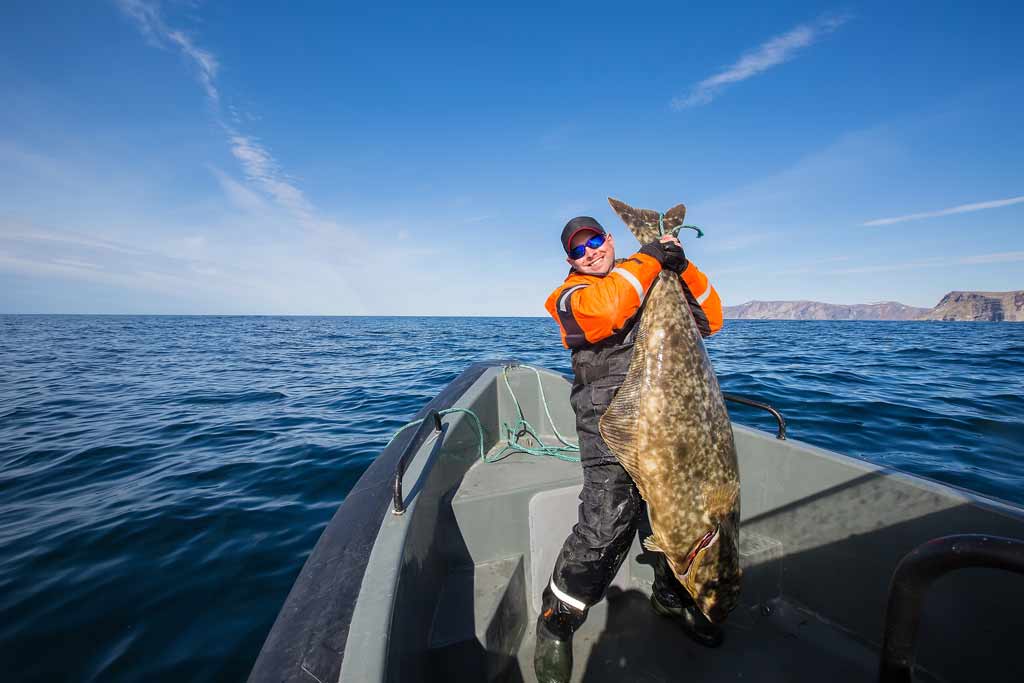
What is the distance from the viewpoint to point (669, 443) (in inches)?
87.3

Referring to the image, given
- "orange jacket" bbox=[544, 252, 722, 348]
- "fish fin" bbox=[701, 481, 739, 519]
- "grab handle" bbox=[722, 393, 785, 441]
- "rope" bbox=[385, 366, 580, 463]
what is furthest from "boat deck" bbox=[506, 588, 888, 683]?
"orange jacket" bbox=[544, 252, 722, 348]

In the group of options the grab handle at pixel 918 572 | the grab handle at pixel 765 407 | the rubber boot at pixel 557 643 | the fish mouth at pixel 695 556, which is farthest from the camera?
the grab handle at pixel 765 407

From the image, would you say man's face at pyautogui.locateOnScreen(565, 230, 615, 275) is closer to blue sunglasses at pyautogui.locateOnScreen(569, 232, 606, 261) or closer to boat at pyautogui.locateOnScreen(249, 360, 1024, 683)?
blue sunglasses at pyautogui.locateOnScreen(569, 232, 606, 261)

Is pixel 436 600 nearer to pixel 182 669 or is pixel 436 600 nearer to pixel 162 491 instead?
pixel 182 669

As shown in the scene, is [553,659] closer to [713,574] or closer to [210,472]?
[713,574]

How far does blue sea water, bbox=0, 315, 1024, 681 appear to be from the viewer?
3.11m

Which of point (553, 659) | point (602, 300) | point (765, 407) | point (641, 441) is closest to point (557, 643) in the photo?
point (553, 659)

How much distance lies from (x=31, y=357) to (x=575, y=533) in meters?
27.7

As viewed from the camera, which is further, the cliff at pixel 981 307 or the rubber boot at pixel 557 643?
the cliff at pixel 981 307

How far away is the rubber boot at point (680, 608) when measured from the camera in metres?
2.64

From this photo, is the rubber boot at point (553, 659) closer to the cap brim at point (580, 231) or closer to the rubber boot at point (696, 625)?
the rubber boot at point (696, 625)

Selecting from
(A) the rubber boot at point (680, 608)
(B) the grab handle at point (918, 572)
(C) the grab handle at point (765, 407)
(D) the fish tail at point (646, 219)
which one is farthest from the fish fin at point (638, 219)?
(A) the rubber boot at point (680, 608)

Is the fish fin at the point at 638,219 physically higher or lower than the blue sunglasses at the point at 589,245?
higher

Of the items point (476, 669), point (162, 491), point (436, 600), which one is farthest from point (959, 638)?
point (162, 491)
